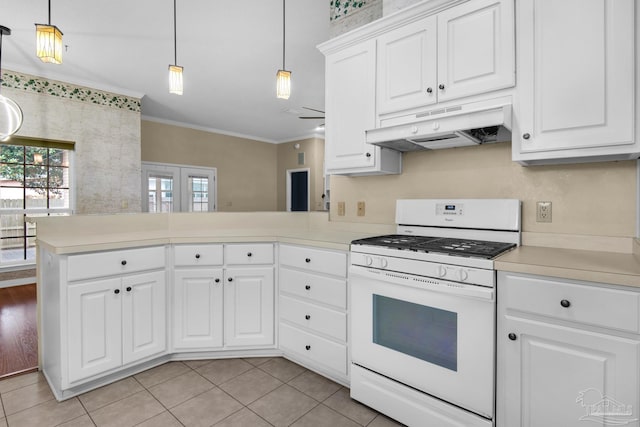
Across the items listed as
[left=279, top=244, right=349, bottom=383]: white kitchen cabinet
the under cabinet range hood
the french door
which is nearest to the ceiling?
the french door

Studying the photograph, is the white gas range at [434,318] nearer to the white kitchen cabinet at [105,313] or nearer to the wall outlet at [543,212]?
the wall outlet at [543,212]

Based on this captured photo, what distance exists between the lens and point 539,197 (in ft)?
5.94

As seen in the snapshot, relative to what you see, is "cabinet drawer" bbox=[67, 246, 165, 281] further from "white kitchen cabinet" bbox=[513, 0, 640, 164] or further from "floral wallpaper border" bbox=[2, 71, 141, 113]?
"floral wallpaper border" bbox=[2, 71, 141, 113]

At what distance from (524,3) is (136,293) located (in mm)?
2676

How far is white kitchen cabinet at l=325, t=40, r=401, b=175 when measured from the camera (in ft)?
7.23

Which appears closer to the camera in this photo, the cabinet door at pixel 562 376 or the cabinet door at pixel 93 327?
the cabinet door at pixel 562 376

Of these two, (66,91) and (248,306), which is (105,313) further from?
(66,91)

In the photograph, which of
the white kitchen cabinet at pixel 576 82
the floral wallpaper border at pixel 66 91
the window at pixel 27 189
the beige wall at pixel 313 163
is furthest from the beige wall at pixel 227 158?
the white kitchen cabinet at pixel 576 82

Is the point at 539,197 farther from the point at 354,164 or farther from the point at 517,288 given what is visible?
the point at 354,164

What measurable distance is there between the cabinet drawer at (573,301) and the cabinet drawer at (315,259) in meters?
0.88

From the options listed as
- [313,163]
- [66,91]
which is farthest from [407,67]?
[313,163]

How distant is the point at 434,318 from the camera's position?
1555mm

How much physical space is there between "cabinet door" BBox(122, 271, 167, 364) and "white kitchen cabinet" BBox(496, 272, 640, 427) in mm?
1999

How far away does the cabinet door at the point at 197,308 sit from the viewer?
229cm
